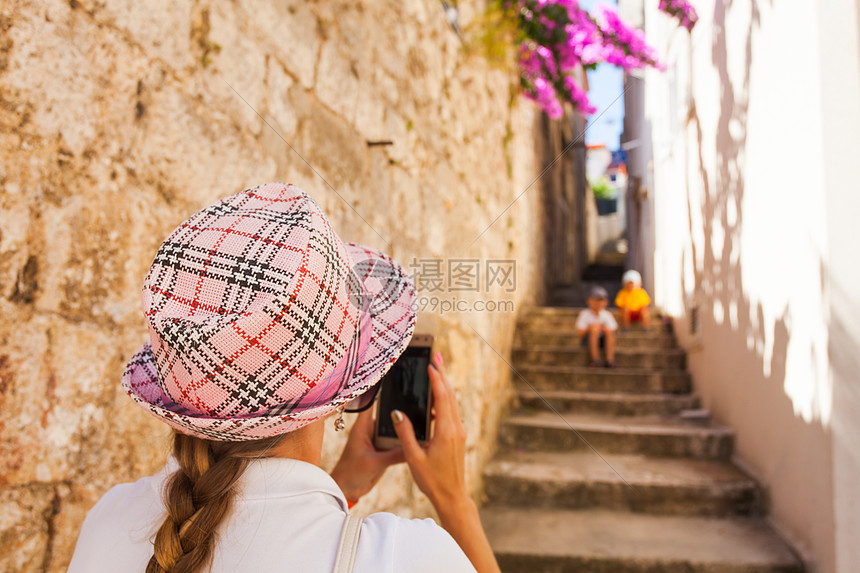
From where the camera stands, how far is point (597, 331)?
200 inches

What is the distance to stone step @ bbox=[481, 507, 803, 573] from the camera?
101 inches

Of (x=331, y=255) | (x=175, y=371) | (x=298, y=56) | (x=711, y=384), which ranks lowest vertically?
(x=711, y=384)

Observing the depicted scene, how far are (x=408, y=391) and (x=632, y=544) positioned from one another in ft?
7.01

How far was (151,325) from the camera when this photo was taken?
1.99ft

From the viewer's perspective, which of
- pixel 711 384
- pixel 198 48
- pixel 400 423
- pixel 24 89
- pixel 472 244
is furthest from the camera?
pixel 711 384

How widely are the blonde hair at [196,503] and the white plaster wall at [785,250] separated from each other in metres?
2.36

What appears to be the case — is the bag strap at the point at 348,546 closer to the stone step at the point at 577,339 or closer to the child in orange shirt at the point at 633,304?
the stone step at the point at 577,339

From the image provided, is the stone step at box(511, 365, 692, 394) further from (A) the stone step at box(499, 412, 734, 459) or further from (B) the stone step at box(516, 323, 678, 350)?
(B) the stone step at box(516, 323, 678, 350)

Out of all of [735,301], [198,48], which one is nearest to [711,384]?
[735,301]

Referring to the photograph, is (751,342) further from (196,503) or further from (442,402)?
(196,503)

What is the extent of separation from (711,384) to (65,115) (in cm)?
433

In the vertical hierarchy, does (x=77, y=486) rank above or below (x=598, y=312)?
below

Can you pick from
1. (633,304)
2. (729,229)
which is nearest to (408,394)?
(729,229)

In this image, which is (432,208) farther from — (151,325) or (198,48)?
(151,325)
